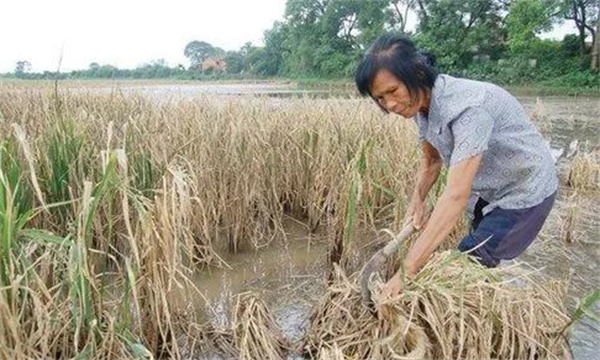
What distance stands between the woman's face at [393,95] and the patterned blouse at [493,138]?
0.25 ft

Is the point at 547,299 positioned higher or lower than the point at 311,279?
higher

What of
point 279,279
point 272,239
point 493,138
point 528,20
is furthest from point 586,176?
point 528,20

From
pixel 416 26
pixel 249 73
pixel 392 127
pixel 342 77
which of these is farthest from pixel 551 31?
pixel 249 73

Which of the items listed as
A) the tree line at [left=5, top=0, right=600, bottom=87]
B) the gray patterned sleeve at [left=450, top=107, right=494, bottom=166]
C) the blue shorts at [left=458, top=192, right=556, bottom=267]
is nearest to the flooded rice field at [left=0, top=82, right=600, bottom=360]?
the blue shorts at [left=458, top=192, right=556, bottom=267]

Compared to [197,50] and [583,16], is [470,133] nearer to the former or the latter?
[583,16]

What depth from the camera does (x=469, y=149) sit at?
1.57 metres

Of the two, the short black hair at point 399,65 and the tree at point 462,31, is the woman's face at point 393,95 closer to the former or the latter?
the short black hair at point 399,65

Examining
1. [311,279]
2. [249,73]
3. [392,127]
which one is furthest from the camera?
[249,73]

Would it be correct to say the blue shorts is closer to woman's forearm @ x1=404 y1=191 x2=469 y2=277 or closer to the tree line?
woman's forearm @ x1=404 y1=191 x2=469 y2=277

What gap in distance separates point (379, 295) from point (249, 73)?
48070 millimetres

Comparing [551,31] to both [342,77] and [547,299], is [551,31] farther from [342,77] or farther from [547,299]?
[547,299]

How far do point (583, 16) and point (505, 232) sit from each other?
28.1 meters

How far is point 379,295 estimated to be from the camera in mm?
1801

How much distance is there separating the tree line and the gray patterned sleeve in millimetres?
16308
